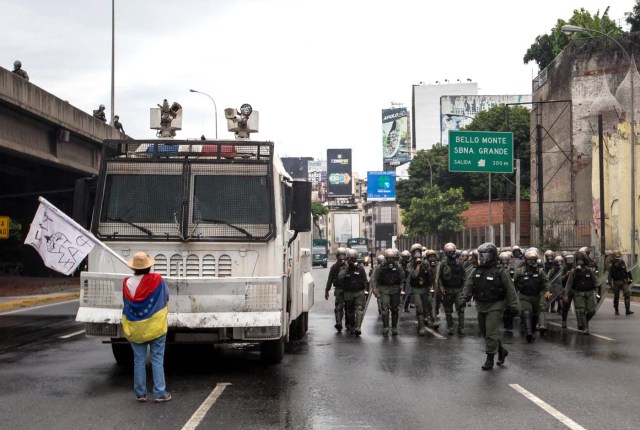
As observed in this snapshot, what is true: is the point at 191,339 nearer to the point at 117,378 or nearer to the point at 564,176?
the point at 117,378

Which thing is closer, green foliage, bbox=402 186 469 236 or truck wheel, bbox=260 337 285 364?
truck wheel, bbox=260 337 285 364

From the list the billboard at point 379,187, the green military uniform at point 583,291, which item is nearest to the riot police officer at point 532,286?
the green military uniform at point 583,291

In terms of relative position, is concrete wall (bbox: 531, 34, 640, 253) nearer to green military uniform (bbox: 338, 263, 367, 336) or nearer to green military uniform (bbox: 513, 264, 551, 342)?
green military uniform (bbox: 513, 264, 551, 342)

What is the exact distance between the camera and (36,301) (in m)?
25.9

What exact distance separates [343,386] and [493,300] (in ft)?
9.22

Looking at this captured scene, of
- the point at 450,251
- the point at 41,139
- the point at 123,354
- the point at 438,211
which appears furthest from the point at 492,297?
the point at 438,211

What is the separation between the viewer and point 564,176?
49125 mm

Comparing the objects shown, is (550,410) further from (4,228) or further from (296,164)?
(296,164)

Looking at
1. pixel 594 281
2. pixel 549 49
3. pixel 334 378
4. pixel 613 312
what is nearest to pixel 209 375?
pixel 334 378

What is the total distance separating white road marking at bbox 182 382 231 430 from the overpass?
29.2 feet

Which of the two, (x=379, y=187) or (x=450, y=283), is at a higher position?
(x=379, y=187)

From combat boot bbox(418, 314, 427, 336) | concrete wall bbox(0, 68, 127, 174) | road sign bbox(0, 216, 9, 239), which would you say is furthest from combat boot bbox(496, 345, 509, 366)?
road sign bbox(0, 216, 9, 239)

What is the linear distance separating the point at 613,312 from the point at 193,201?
14826 mm

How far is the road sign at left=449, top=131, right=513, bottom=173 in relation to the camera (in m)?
35.7
